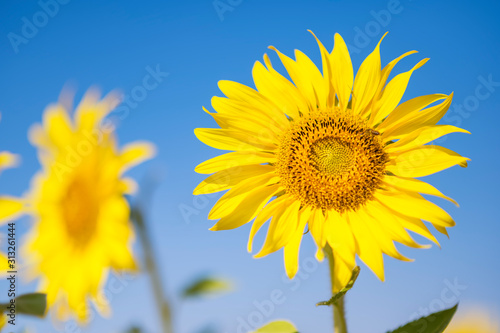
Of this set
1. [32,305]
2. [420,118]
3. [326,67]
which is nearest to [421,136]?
[420,118]

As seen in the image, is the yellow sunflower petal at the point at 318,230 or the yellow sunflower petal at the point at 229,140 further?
the yellow sunflower petal at the point at 229,140

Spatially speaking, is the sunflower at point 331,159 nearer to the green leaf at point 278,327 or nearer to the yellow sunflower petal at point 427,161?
the yellow sunflower petal at point 427,161

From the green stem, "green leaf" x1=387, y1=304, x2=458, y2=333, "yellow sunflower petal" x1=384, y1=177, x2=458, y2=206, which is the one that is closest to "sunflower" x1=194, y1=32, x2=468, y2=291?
"yellow sunflower petal" x1=384, y1=177, x2=458, y2=206

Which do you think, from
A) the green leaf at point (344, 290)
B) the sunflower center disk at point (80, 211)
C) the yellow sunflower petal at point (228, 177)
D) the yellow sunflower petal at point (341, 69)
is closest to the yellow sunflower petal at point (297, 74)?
the yellow sunflower petal at point (341, 69)

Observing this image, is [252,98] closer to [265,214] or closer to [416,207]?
[265,214]

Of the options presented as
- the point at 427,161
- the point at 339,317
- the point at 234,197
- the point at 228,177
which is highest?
the point at 228,177
